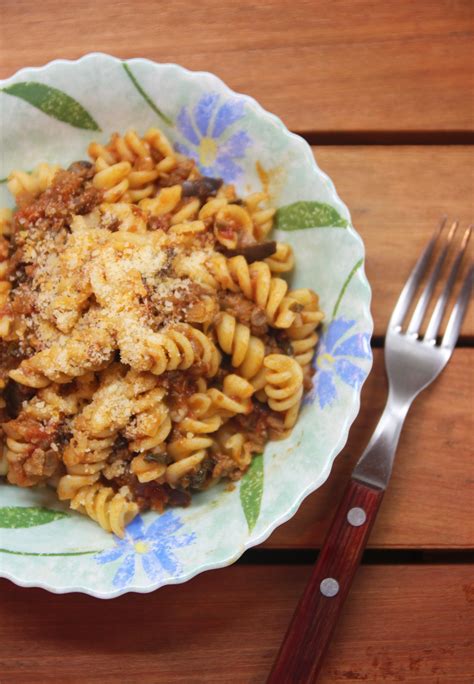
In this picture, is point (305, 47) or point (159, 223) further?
point (305, 47)

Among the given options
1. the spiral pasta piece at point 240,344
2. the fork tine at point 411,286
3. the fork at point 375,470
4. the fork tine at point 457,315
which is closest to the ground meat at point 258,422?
the spiral pasta piece at point 240,344

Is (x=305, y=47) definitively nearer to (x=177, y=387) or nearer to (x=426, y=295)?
(x=426, y=295)

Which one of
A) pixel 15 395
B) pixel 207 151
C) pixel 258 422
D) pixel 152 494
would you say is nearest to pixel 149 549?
pixel 152 494

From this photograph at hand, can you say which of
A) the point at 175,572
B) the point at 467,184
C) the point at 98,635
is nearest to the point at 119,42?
the point at 467,184

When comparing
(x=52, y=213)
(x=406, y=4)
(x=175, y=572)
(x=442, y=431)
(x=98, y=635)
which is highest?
(x=406, y=4)

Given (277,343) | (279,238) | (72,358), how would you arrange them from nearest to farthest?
(72,358) → (277,343) → (279,238)

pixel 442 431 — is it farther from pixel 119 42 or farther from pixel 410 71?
pixel 119 42

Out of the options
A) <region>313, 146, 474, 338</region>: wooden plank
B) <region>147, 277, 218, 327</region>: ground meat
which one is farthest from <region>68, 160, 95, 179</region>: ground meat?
<region>313, 146, 474, 338</region>: wooden plank

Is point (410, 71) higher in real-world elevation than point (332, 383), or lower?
higher
